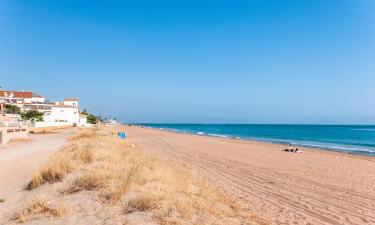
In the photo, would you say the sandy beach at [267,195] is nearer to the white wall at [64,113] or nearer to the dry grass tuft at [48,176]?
Answer: the dry grass tuft at [48,176]

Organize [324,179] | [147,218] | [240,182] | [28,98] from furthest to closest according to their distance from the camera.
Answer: [28,98] < [324,179] < [240,182] < [147,218]

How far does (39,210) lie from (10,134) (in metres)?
20.5

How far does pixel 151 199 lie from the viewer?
5.38 metres

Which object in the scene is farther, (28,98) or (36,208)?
(28,98)

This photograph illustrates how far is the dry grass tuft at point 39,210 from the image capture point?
495 centimetres

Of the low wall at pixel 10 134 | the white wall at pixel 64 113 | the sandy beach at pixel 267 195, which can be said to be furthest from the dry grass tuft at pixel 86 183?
the white wall at pixel 64 113

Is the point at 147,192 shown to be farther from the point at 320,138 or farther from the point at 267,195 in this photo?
the point at 320,138

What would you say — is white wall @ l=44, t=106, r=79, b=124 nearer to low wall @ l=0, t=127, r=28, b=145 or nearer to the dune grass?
low wall @ l=0, t=127, r=28, b=145

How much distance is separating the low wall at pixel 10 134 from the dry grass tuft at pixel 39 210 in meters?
18.4

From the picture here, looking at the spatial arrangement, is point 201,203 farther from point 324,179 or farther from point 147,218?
point 324,179

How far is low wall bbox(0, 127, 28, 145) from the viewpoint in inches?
821

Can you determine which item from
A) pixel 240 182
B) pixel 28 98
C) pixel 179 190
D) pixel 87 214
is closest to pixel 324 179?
pixel 240 182

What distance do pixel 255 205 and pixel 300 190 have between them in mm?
2535

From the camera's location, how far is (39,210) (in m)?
5.04
